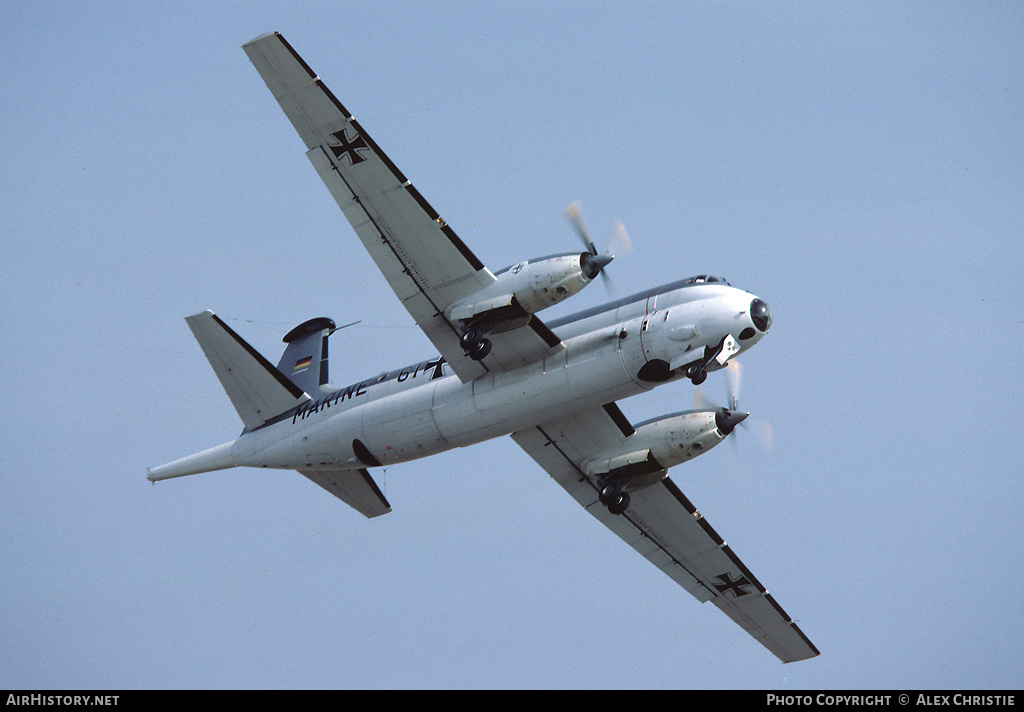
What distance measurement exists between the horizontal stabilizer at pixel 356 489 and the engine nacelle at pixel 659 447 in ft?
21.3

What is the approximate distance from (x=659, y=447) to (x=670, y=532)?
15.6ft

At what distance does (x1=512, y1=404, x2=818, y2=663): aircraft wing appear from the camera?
104ft

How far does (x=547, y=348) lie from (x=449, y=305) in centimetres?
267

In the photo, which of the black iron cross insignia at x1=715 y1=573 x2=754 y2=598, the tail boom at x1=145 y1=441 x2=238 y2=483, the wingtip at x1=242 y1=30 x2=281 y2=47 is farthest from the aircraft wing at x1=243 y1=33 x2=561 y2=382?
the black iron cross insignia at x1=715 y1=573 x2=754 y2=598

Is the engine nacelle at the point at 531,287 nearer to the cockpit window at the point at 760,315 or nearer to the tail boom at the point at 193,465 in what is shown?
the cockpit window at the point at 760,315

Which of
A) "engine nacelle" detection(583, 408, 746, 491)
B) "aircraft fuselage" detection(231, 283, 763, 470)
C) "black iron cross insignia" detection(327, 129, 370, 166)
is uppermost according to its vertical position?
"black iron cross insignia" detection(327, 129, 370, 166)

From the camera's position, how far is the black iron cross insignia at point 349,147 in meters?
27.5

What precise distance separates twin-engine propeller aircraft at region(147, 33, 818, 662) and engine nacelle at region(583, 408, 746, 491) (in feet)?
0.13

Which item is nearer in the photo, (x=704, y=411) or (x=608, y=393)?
(x=608, y=393)

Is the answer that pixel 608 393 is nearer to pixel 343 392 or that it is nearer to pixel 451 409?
pixel 451 409

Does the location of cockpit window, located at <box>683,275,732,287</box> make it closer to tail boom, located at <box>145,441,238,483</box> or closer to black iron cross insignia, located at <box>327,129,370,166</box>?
black iron cross insignia, located at <box>327,129,370,166</box>
